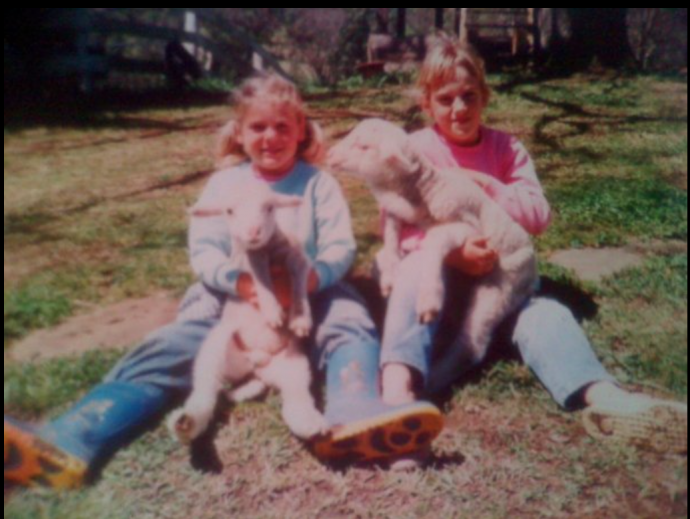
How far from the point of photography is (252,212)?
1.16m

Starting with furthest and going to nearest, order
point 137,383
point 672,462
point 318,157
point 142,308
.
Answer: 1. point 142,308
2. point 318,157
3. point 137,383
4. point 672,462

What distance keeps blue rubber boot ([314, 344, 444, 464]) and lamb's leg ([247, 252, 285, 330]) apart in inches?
6.0

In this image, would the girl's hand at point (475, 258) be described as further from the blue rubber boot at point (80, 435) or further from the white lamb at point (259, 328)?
the blue rubber boot at point (80, 435)

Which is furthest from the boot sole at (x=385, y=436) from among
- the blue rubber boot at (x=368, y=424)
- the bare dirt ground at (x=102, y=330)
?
the bare dirt ground at (x=102, y=330)

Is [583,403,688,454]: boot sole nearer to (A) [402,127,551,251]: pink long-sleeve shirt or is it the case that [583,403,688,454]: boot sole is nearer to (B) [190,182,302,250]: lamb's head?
(A) [402,127,551,251]: pink long-sleeve shirt

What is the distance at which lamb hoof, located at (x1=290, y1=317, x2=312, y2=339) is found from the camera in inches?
47.4

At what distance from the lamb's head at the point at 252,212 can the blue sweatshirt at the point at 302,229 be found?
0.19 ft

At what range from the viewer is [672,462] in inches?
40.4

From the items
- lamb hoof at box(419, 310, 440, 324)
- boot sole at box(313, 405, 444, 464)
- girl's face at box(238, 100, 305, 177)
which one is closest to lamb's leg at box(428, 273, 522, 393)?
lamb hoof at box(419, 310, 440, 324)

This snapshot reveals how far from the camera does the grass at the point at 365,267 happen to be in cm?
107

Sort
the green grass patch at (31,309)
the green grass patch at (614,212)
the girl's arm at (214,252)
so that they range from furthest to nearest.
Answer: the green grass patch at (614,212), the green grass patch at (31,309), the girl's arm at (214,252)

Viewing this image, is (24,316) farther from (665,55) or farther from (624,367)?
(665,55)
